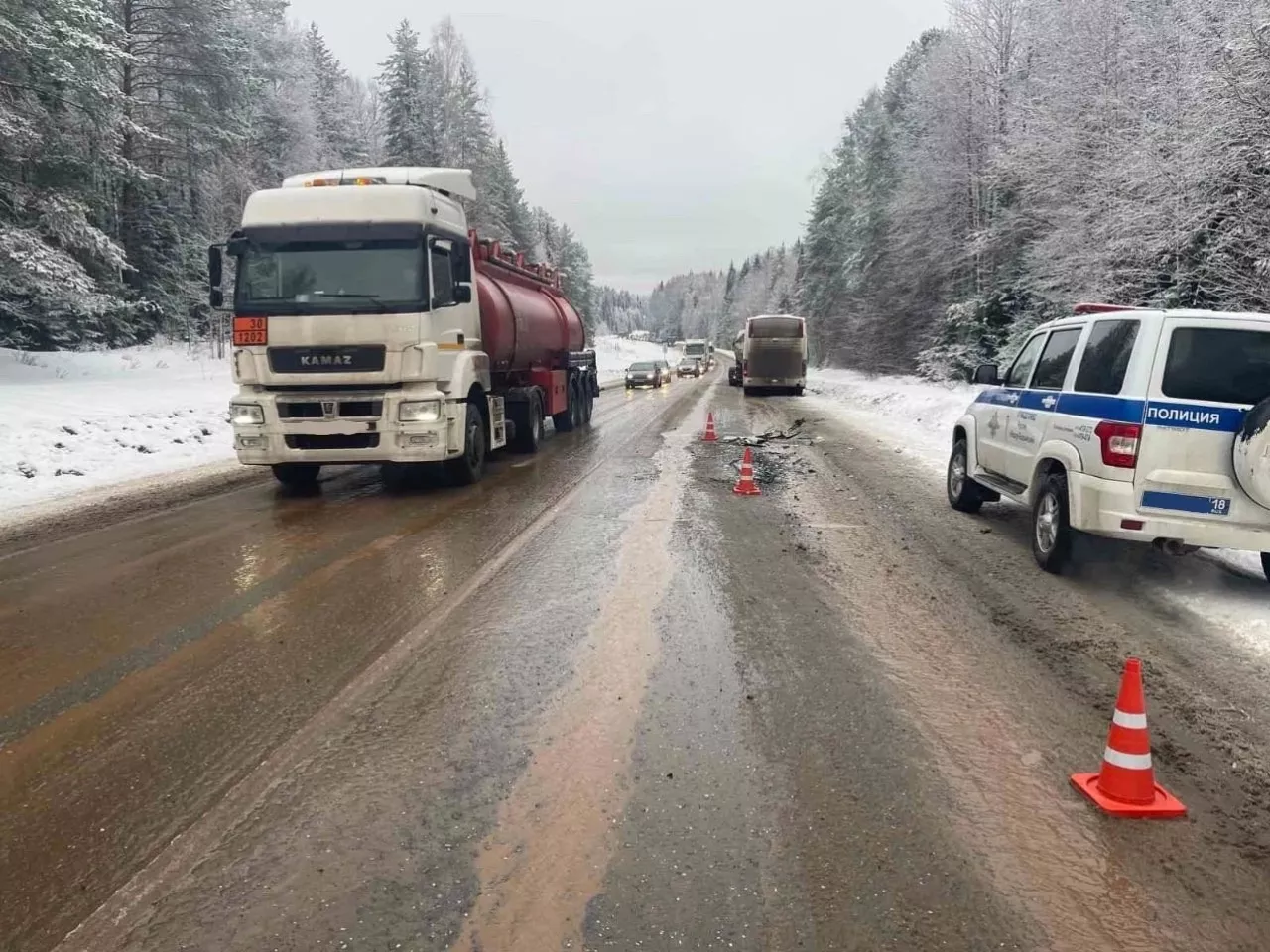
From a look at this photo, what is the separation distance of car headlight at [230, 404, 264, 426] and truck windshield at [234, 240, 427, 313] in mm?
1096

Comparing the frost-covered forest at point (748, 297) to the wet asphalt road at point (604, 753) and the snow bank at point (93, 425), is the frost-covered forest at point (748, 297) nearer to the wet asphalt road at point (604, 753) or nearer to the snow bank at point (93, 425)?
the snow bank at point (93, 425)

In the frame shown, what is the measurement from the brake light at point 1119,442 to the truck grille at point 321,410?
7.15 meters

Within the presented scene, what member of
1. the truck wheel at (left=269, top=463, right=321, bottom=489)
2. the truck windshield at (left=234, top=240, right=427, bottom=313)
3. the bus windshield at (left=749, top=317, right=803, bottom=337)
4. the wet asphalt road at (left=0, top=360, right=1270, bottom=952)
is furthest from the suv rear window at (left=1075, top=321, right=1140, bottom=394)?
the bus windshield at (left=749, top=317, right=803, bottom=337)

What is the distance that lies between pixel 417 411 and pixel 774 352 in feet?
85.8

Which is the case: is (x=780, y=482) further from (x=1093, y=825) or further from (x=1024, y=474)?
(x=1093, y=825)

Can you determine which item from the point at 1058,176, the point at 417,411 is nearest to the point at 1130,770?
the point at 417,411

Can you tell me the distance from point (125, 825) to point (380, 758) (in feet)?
3.00

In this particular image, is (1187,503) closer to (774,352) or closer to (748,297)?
(774,352)

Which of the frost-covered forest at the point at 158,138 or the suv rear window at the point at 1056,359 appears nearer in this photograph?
the suv rear window at the point at 1056,359

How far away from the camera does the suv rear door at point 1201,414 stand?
5.34 metres

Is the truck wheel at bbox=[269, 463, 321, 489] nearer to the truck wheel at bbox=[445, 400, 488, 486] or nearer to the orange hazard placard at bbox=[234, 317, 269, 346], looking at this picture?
the orange hazard placard at bbox=[234, 317, 269, 346]

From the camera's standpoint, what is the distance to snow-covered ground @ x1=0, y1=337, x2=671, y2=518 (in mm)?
10156

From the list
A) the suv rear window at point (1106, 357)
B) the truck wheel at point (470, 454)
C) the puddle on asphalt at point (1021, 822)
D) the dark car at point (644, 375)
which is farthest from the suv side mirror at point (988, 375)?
the dark car at point (644, 375)

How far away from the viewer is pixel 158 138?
76.2 ft
